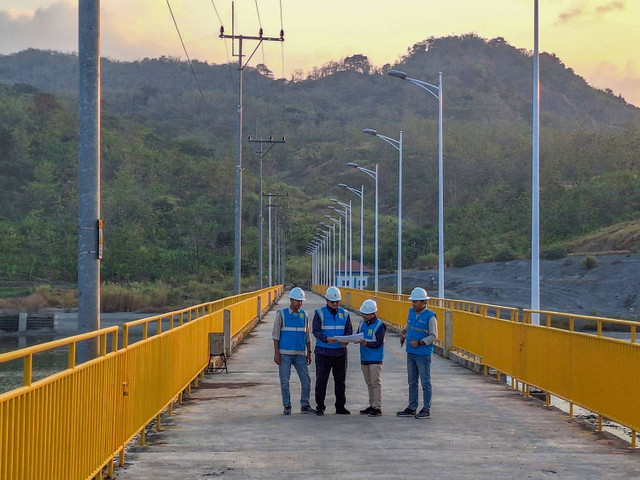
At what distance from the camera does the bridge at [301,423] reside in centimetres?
806

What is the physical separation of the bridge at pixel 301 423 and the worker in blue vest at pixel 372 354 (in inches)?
9.4

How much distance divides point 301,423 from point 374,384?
129 centimetres

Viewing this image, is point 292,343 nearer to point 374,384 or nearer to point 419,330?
point 374,384

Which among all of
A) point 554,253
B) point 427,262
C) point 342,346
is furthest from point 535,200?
point 427,262

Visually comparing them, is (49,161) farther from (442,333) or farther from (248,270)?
(442,333)

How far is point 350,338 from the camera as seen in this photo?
47.6ft

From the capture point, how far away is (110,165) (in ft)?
586

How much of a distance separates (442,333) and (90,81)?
1670 cm

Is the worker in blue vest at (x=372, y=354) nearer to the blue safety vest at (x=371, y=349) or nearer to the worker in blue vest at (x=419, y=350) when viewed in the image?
the blue safety vest at (x=371, y=349)

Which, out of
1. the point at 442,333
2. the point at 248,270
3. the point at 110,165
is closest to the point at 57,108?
the point at 110,165

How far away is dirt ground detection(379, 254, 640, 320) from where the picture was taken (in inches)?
2926

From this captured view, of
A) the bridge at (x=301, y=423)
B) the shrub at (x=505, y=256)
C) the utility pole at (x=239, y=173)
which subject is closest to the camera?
the bridge at (x=301, y=423)

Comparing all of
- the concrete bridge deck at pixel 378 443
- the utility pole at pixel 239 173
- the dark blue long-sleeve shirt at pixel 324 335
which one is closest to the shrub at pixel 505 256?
the utility pole at pixel 239 173

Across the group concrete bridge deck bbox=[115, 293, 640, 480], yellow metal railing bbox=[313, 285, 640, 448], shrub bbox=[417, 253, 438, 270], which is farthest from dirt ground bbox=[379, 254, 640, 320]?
concrete bridge deck bbox=[115, 293, 640, 480]
